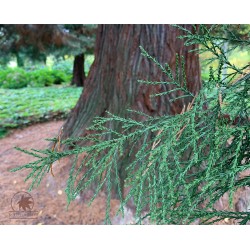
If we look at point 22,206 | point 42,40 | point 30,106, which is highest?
point 42,40

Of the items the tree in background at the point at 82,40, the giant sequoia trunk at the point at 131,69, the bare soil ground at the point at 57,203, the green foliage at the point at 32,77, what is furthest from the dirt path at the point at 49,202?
the tree in background at the point at 82,40

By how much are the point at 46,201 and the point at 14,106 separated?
3.17ft

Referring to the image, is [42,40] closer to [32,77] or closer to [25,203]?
[32,77]

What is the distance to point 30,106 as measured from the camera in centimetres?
203

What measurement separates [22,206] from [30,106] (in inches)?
42.4

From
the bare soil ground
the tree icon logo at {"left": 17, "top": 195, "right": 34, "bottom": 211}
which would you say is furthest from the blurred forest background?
the tree icon logo at {"left": 17, "top": 195, "right": 34, "bottom": 211}

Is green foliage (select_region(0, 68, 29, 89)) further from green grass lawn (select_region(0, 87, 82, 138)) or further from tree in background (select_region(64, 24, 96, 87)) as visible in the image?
tree in background (select_region(64, 24, 96, 87))

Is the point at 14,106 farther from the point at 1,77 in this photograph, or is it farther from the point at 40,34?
the point at 40,34

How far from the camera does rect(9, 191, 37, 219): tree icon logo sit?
41.8 inches

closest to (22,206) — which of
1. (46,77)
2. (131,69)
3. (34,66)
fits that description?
(131,69)

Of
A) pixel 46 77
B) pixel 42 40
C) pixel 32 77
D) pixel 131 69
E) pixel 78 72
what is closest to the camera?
pixel 131 69

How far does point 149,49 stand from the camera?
102 centimetres
